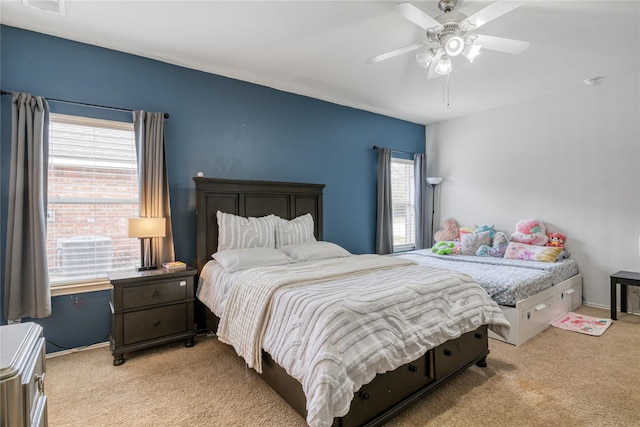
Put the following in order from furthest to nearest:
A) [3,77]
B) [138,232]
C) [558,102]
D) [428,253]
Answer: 1. [428,253]
2. [558,102]
3. [138,232]
4. [3,77]

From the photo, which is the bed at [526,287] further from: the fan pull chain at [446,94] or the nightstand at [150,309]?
the nightstand at [150,309]

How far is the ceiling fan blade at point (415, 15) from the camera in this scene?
6.07ft

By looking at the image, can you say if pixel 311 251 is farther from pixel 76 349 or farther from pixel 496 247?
pixel 496 247

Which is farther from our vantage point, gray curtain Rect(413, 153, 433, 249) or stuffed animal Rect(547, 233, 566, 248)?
gray curtain Rect(413, 153, 433, 249)

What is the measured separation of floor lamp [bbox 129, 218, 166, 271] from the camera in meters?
2.76

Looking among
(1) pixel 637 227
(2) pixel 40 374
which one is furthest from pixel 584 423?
(1) pixel 637 227

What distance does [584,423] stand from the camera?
183cm

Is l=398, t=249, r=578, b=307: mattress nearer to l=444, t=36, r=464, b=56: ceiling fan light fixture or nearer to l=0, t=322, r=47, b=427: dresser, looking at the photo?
l=444, t=36, r=464, b=56: ceiling fan light fixture

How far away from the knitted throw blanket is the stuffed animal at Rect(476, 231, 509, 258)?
2.32 metres

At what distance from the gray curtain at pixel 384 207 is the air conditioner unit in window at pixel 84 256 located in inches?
134

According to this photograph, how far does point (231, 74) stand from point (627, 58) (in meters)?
4.01

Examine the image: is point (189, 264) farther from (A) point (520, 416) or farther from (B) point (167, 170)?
(A) point (520, 416)

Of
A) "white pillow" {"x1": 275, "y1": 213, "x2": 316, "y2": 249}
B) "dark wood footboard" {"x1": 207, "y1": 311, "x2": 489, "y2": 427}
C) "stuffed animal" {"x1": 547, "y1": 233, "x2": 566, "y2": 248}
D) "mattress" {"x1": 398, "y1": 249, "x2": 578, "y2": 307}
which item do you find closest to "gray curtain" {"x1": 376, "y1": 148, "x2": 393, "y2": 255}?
"mattress" {"x1": 398, "y1": 249, "x2": 578, "y2": 307}

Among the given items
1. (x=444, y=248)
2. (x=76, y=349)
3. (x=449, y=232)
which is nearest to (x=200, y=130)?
(x=76, y=349)
